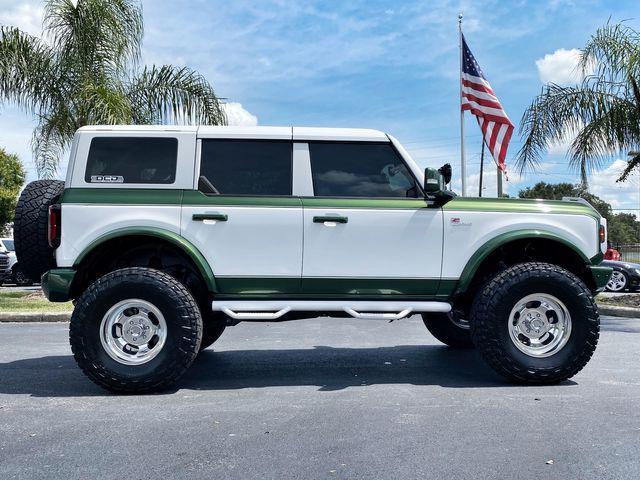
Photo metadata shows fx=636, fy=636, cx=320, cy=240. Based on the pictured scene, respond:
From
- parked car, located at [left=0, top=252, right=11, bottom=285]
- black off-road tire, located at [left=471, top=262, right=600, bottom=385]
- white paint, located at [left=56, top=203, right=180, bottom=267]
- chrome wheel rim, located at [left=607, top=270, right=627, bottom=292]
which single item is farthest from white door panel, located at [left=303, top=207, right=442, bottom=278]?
parked car, located at [left=0, top=252, right=11, bottom=285]

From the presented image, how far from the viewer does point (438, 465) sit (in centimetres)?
332

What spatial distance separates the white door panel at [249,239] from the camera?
505cm

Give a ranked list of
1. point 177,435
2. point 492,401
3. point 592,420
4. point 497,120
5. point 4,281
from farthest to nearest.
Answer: point 4,281 → point 497,120 → point 492,401 → point 592,420 → point 177,435

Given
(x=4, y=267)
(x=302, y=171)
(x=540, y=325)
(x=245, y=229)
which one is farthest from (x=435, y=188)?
(x=4, y=267)

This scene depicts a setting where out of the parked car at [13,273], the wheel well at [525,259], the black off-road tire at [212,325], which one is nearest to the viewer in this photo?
the wheel well at [525,259]

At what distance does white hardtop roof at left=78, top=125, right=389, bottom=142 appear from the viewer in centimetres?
524

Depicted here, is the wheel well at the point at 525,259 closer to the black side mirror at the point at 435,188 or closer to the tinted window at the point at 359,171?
the black side mirror at the point at 435,188

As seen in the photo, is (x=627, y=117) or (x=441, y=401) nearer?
(x=441, y=401)

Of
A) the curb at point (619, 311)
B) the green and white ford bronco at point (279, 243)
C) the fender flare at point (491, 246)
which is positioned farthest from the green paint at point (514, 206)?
the curb at point (619, 311)

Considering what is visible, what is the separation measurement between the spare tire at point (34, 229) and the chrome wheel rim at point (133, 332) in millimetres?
825

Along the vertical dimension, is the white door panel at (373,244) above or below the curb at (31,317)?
above

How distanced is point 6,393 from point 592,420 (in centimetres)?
437

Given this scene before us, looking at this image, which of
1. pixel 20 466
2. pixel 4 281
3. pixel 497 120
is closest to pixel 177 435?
pixel 20 466

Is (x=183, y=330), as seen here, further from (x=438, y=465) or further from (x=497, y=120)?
(x=497, y=120)
